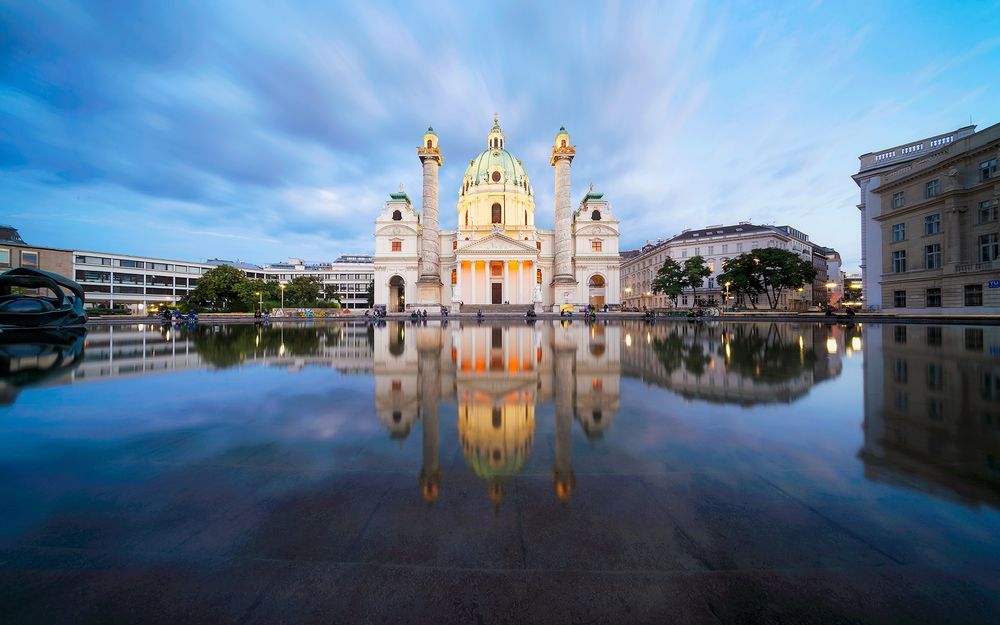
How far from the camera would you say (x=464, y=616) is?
2010mm

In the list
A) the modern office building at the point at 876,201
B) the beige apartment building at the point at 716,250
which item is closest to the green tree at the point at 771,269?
the modern office building at the point at 876,201

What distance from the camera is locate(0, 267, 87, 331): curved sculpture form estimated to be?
2150 centimetres

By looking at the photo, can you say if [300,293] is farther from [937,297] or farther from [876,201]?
[937,297]

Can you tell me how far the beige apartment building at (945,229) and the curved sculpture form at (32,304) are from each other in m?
62.1

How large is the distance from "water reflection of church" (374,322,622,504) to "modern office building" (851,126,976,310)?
45.1 meters

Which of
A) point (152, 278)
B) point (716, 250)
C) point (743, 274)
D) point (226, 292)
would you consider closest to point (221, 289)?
point (226, 292)

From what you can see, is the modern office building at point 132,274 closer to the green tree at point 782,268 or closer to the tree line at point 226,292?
the tree line at point 226,292

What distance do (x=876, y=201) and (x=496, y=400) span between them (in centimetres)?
5299

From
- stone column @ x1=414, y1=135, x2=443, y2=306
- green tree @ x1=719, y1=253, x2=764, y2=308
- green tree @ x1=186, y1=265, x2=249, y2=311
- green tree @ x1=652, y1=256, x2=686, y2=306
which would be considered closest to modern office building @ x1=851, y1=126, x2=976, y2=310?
green tree @ x1=719, y1=253, x2=764, y2=308

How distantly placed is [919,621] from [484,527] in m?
2.33

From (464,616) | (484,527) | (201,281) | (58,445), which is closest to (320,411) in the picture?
(58,445)

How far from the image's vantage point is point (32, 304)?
2266 cm

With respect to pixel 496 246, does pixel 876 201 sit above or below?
above

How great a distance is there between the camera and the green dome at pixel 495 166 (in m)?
68.1
